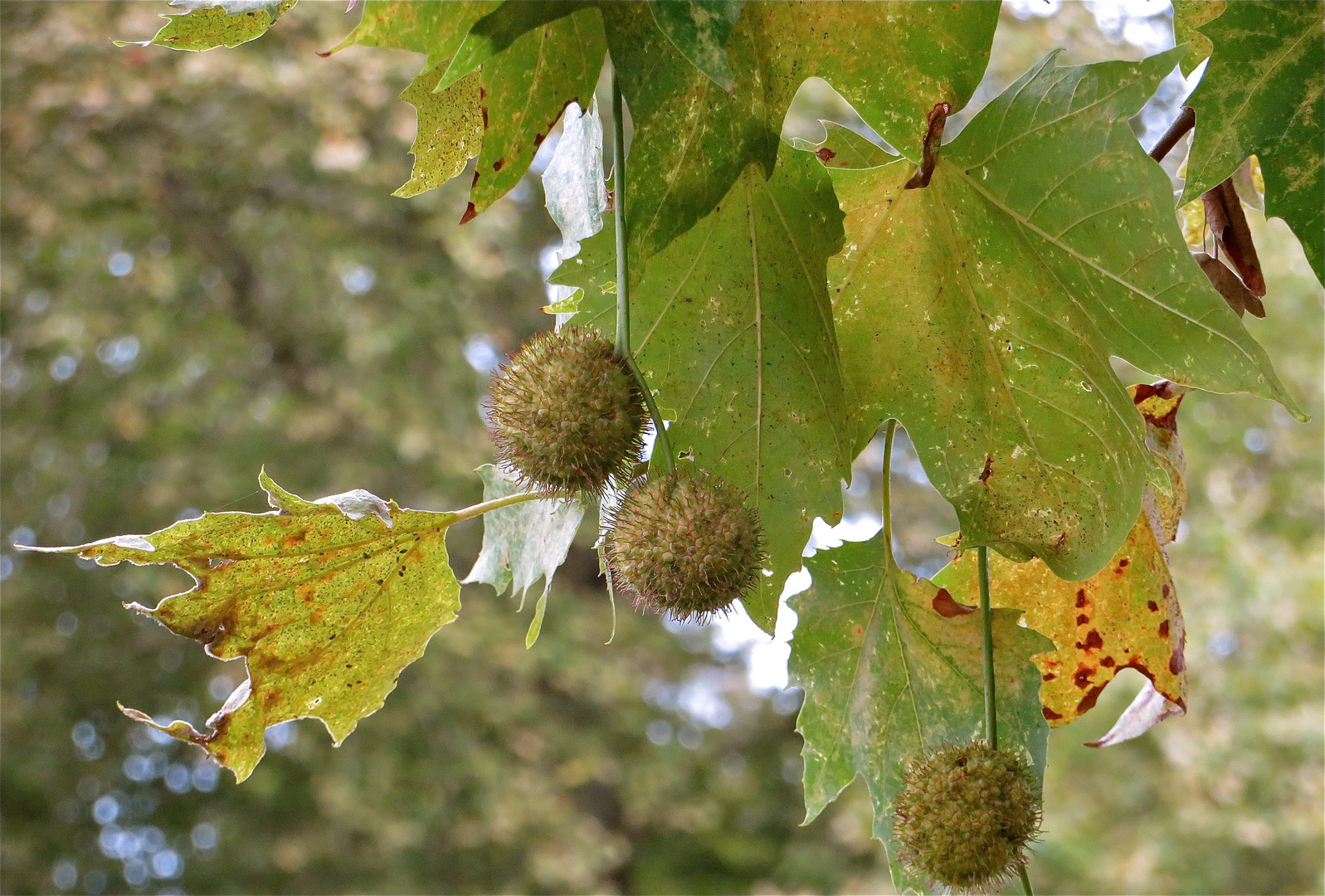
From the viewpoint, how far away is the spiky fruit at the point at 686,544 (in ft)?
3.42

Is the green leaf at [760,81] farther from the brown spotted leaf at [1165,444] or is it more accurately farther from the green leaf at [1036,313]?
the brown spotted leaf at [1165,444]

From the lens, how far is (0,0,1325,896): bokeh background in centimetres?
864

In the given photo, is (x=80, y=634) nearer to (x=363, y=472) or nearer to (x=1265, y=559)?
(x=363, y=472)

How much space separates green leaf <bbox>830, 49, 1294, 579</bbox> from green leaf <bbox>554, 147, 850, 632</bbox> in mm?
84

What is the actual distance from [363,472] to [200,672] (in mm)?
2213

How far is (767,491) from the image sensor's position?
1.19 meters

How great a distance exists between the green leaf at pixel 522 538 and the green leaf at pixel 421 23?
44 centimetres

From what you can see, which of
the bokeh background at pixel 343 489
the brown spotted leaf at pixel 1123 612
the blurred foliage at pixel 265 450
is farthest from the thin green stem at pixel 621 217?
the blurred foliage at pixel 265 450

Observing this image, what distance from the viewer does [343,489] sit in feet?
30.5

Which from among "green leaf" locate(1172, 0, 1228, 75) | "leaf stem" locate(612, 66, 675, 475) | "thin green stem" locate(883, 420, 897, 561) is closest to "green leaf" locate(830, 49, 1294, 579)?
"thin green stem" locate(883, 420, 897, 561)

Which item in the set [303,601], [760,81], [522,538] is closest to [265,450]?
[522,538]

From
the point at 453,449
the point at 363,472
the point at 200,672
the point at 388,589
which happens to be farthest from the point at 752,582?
the point at 200,672

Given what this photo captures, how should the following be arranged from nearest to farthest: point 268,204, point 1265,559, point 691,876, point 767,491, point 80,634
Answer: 1. point 767,491
2. point 1265,559
3. point 268,204
4. point 80,634
5. point 691,876

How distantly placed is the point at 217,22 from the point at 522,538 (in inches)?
26.2
